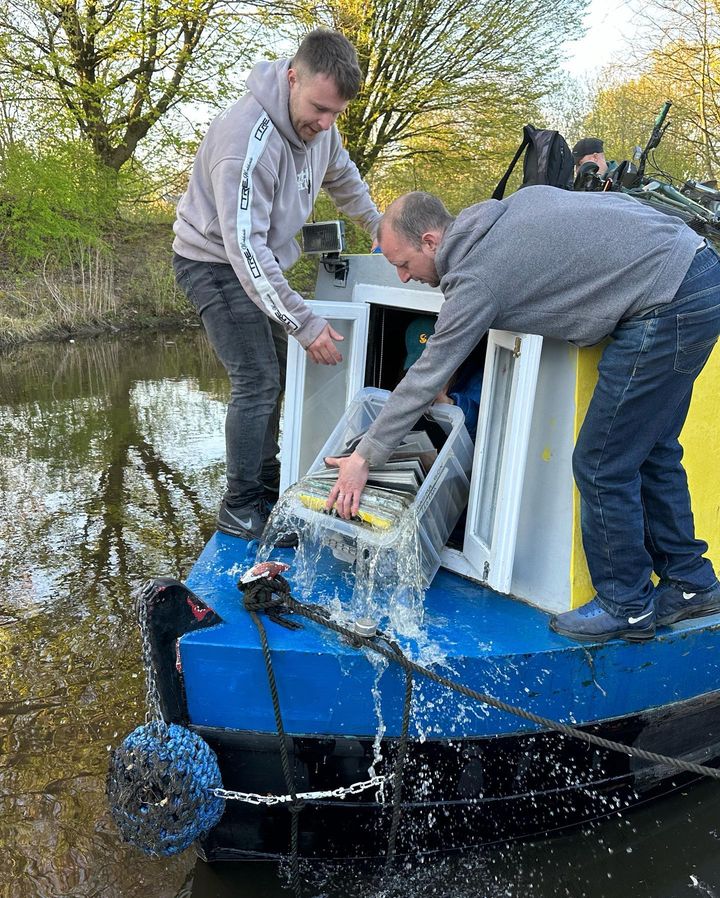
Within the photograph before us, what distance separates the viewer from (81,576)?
4.80 m

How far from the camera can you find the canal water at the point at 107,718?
8.84ft

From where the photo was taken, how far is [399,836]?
2641 mm

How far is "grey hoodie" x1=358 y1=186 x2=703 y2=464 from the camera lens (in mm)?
2404

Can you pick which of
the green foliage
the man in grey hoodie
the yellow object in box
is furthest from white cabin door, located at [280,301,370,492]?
the green foliage

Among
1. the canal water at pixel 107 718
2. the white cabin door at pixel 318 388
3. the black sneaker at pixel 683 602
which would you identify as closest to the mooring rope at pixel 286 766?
the canal water at pixel 107 718

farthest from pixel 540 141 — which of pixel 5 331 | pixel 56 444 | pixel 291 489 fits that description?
pixel 5 331

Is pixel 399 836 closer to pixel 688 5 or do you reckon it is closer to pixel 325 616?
pixel 325 616

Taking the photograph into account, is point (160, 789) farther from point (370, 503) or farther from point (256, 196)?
point (256, 196)

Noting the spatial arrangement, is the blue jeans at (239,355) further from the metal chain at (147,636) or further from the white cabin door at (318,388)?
the metal chain at (147,636)

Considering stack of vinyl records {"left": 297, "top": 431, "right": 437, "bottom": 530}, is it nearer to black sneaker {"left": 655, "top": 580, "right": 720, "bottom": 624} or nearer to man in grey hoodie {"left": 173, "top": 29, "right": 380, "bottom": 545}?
man in grey hoodie {"left": 173, "top": 29, "right": 380, "bottom": 545}

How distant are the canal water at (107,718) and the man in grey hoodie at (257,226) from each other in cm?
116

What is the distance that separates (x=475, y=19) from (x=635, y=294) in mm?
15848

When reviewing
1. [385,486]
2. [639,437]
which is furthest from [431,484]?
[639,437]

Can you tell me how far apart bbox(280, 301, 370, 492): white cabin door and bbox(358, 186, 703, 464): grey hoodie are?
1036mm
